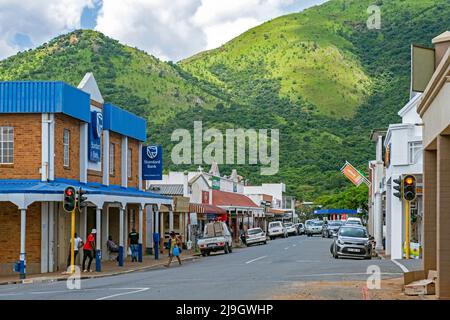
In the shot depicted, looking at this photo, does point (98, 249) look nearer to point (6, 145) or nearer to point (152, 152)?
point (6, 145)

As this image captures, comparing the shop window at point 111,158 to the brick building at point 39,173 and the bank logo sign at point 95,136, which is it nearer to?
the bank logo sign at point 95,136

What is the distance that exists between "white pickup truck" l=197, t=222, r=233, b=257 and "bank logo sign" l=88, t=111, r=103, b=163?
450 inches

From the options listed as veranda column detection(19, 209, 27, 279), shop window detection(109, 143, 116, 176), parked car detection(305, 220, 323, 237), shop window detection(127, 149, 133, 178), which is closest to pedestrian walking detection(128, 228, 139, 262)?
shop window detection(109, 143, 116, 176)

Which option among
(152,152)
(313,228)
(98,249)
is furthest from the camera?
(313,228)

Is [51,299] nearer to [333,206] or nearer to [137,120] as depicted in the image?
[137,120]

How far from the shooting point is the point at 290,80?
132m

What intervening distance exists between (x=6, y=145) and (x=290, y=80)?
102 m

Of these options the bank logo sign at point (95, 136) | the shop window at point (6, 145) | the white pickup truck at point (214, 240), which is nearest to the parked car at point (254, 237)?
the white pickup truck at point (214, 240)

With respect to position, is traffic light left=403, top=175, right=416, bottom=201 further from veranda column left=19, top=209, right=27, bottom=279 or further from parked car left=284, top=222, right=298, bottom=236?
parked car left=284, top=222, right=298, bottom=236

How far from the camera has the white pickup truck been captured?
47.9 meters

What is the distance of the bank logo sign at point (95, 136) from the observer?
125 ft

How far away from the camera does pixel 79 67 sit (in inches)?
3890

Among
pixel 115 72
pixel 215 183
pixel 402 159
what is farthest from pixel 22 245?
pixel 115 72

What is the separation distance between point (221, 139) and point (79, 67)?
2012 centimetres
